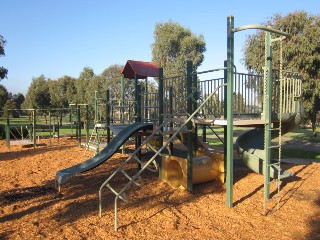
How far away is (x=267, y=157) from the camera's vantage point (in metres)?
6.14

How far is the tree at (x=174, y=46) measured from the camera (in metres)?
43.2

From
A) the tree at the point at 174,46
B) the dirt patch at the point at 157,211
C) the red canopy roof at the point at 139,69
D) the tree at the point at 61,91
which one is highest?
the tree at the point at 174,46

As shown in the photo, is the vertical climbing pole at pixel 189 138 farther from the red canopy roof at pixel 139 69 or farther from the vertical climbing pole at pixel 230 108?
the red canopy roof at pixel 139 69

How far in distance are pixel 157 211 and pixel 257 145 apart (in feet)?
17.8

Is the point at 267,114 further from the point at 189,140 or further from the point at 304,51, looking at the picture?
the point at 304,51

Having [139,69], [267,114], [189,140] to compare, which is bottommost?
[189,140]

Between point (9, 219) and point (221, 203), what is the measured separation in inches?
163

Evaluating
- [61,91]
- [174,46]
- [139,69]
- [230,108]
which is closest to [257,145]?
[230,108]

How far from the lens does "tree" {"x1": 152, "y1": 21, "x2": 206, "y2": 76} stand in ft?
142

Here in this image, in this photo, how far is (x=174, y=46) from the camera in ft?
Answer: 143

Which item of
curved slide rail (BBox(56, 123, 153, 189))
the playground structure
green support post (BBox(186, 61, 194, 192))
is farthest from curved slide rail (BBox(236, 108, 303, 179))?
curved slide rail (BBox(56, 123, 153, 189))

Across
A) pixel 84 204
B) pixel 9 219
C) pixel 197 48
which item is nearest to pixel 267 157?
pixel 84 204

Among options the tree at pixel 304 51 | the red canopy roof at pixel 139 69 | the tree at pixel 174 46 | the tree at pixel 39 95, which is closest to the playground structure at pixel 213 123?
the red canopy roof at pixel 139 69

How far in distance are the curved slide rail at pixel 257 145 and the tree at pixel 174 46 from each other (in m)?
34.0
